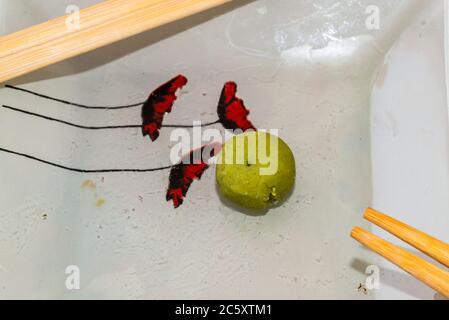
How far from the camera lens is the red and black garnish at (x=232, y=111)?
45.2 inches

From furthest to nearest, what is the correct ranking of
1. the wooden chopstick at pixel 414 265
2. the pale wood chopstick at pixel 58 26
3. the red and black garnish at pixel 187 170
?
1. the red and black garnish at pixel 187 170
2. the pale wood chopstick at pixel 58 26
3. the wooden chopstick at pixel 414 265

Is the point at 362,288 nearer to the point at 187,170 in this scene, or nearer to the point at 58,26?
the point at 187,170

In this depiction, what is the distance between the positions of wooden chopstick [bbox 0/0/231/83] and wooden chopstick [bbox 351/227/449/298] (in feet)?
1.78

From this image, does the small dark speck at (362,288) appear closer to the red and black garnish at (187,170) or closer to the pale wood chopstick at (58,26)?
the red and black garnish at (187,170)

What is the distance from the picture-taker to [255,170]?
969mm

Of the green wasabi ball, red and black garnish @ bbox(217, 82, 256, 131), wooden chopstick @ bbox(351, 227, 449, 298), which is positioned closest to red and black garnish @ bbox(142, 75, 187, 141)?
red and black garnish @ bbox(217, 82, 256, 131)

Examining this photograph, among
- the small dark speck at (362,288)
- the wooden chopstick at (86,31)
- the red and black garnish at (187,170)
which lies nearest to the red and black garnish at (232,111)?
the red and black garnish at (187,170)

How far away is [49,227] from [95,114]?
10.5 inches

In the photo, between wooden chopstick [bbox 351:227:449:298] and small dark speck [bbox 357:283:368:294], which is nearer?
wooden chopstick [bbox 351:227:449:298]

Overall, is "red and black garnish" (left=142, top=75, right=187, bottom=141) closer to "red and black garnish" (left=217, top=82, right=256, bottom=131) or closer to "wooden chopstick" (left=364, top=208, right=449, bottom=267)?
"red and black garnish" (left=217, top=82, right=256, bottom=131)

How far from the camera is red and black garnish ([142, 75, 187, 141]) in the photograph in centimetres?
115

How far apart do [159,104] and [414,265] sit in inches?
25.1

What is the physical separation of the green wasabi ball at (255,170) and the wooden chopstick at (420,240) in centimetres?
21
